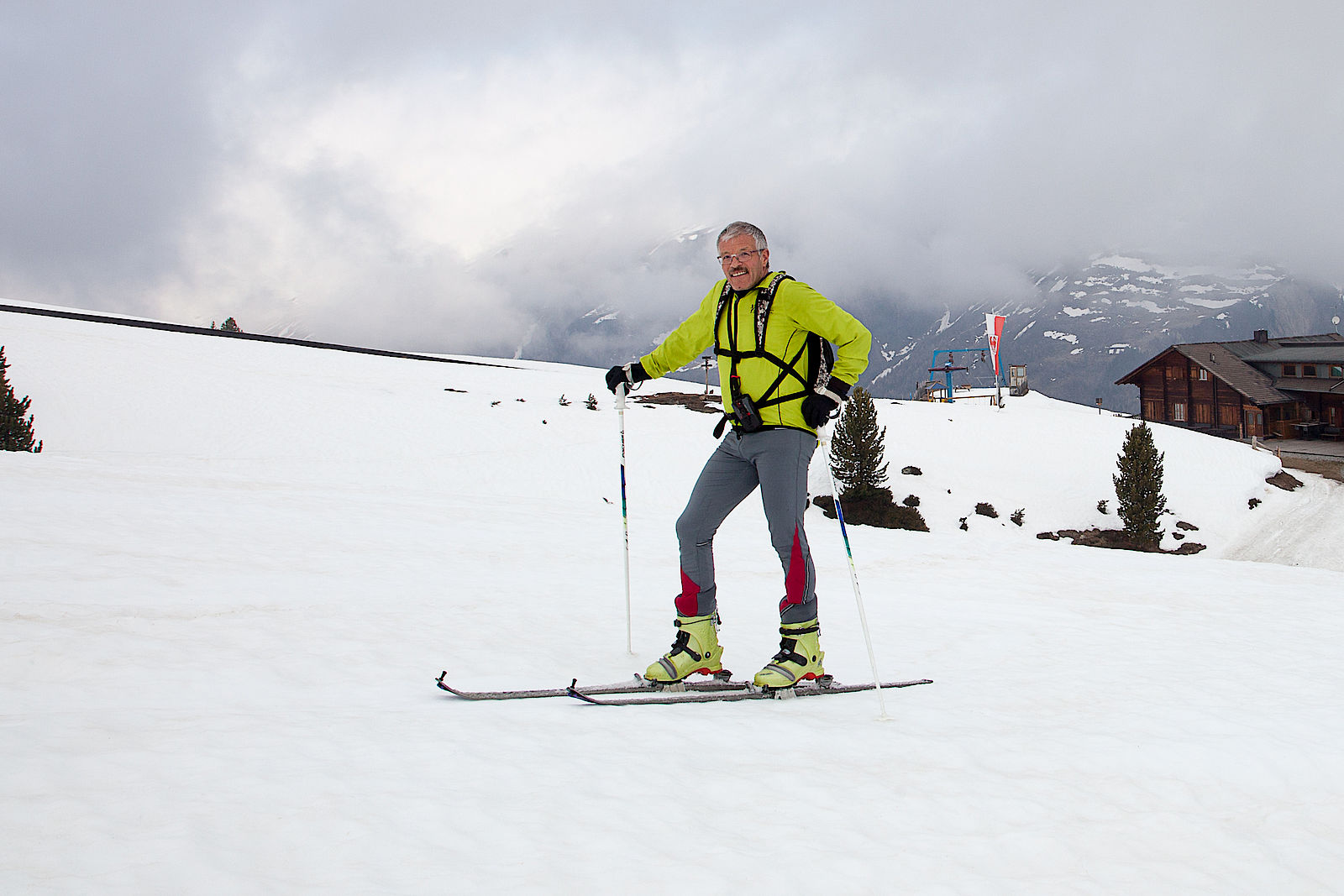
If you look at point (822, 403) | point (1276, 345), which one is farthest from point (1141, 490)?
point (1276, 345)

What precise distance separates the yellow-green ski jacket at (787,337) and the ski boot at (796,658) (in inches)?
46.8

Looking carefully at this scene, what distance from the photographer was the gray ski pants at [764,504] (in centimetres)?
438

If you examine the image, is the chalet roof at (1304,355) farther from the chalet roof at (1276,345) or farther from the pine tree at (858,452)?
the pine tree at (858,452)

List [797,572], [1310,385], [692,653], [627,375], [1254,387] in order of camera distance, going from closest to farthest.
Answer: [797,572] → [692,653] → [627,375] → [1310,385] → [1254,387]

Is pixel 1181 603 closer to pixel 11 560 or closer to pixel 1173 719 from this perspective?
pixel 1173 719

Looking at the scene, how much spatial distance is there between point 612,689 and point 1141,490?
24623 millimetres

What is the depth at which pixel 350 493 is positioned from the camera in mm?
12445

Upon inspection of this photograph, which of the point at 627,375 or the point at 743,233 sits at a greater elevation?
the point at 743,233

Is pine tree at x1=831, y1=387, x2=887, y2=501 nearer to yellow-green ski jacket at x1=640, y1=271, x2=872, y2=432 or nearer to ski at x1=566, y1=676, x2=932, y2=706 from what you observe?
ski at x1=566, y1=676, x2=932, y2=706

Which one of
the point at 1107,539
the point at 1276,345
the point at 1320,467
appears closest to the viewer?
the point at 1107,539

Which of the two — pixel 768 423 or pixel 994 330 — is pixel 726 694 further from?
pixel 994 330

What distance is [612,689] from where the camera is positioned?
4.36 m

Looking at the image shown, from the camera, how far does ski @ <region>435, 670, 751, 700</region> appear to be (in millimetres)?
4117

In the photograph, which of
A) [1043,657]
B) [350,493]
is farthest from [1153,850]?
[350,493]
